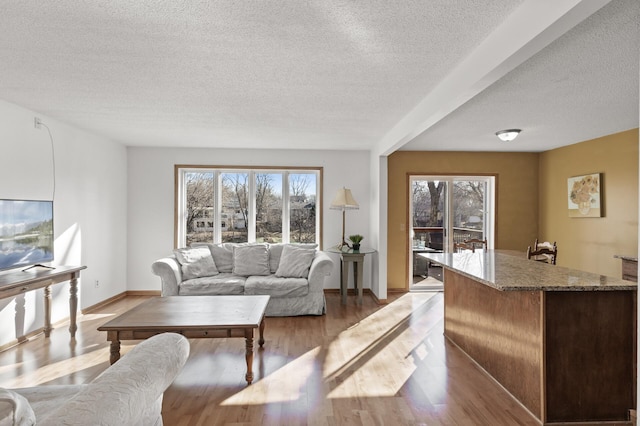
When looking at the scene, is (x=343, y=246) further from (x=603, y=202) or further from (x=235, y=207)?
(x=603, y=202)

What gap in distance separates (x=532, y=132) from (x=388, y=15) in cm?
378

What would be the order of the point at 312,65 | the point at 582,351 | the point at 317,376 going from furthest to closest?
the point at 317,376 < the point at 312,65 < the point at 582,351

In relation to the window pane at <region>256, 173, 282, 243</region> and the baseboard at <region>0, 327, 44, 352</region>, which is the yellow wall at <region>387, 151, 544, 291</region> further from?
the baseboard at <region>0, 327, 44, 352</region>

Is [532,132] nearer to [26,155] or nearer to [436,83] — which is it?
[436,83]

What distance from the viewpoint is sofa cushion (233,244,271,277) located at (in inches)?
212

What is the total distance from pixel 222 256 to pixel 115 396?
4398 millimetres

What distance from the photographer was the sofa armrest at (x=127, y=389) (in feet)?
3.77

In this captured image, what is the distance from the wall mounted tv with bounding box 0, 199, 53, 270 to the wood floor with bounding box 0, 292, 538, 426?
839 mm

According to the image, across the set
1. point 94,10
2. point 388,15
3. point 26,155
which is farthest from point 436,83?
point 26,155

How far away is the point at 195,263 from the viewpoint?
17.1ft

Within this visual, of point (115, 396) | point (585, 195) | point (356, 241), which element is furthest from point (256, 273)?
point (585, 195)

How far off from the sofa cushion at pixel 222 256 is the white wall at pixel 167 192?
38.1 inches


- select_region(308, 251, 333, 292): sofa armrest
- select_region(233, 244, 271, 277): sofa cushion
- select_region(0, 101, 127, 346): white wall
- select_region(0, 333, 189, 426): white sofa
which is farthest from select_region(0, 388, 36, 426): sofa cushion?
select_region(233, 244, 271, 277): sofa cushion

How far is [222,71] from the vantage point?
9.64ft
